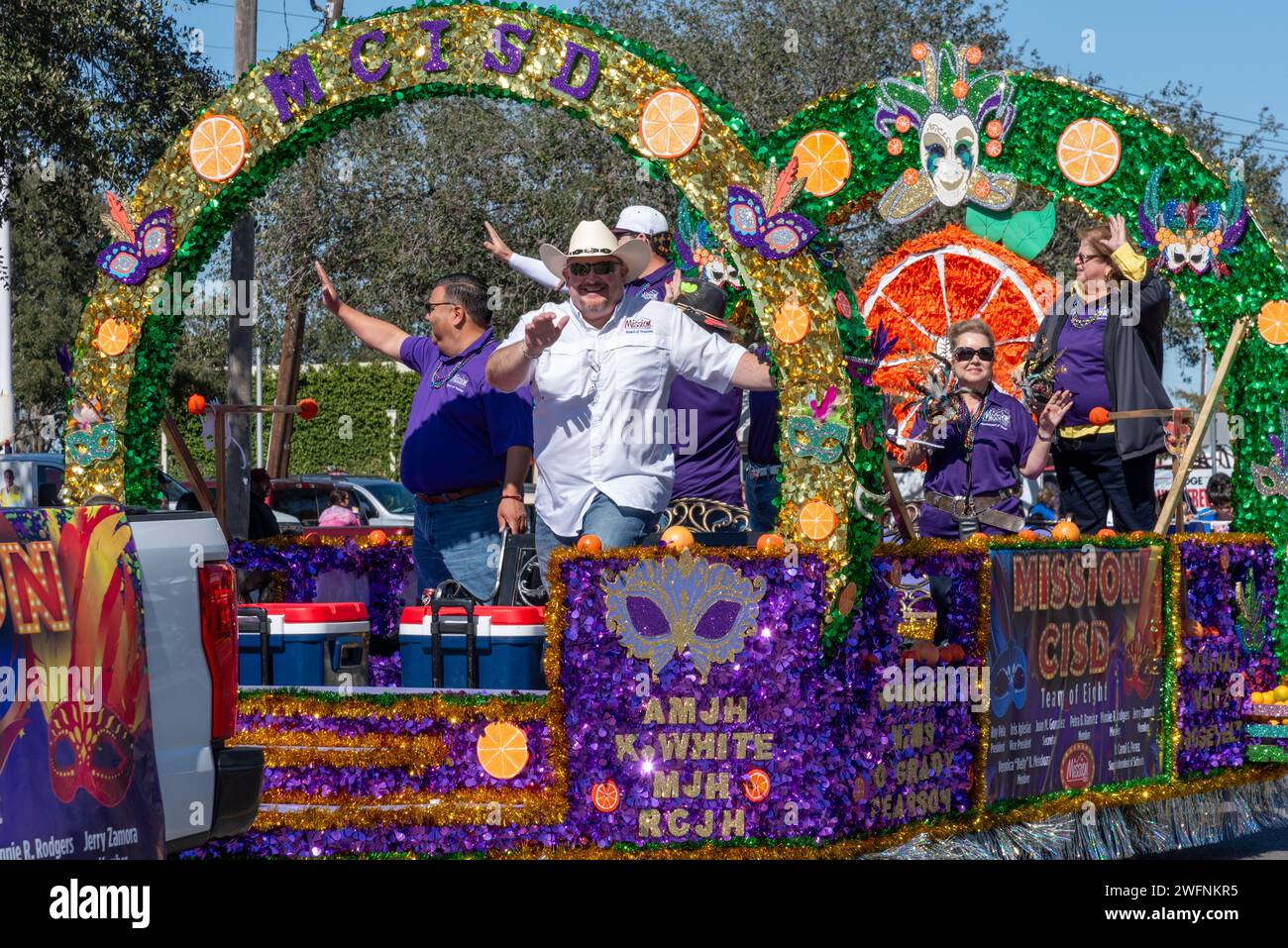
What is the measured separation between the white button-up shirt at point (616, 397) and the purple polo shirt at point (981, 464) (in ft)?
5.11

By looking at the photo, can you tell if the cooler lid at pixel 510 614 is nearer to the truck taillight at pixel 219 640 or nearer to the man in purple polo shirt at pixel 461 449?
the man in purple polo shirt at pixel 461 449

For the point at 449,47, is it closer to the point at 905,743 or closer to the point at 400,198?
the point at 905,743

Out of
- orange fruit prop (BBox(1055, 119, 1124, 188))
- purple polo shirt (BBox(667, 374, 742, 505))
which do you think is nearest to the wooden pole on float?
orange fruit prop (BBox(1055, 119, 1124, 188))

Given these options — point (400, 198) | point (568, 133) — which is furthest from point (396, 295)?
point (568, 133)

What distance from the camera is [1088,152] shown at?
7422 mm

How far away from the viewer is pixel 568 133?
97.0 ft

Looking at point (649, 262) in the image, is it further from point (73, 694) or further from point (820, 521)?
point (73, 694)

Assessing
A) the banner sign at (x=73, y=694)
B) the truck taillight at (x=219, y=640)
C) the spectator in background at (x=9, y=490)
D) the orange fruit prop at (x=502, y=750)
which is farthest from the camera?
the spectator in background at (x=9, y=490)

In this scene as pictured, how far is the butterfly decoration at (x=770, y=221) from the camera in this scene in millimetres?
6336

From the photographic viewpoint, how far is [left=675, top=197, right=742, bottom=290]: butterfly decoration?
9039mm

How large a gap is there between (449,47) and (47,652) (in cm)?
333

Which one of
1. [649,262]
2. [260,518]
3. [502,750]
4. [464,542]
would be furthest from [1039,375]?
[260,518]

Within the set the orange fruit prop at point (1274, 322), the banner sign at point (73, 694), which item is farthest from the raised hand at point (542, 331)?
the orange fruit prop at point (1274, 322)

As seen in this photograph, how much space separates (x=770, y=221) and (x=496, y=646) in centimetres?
186
